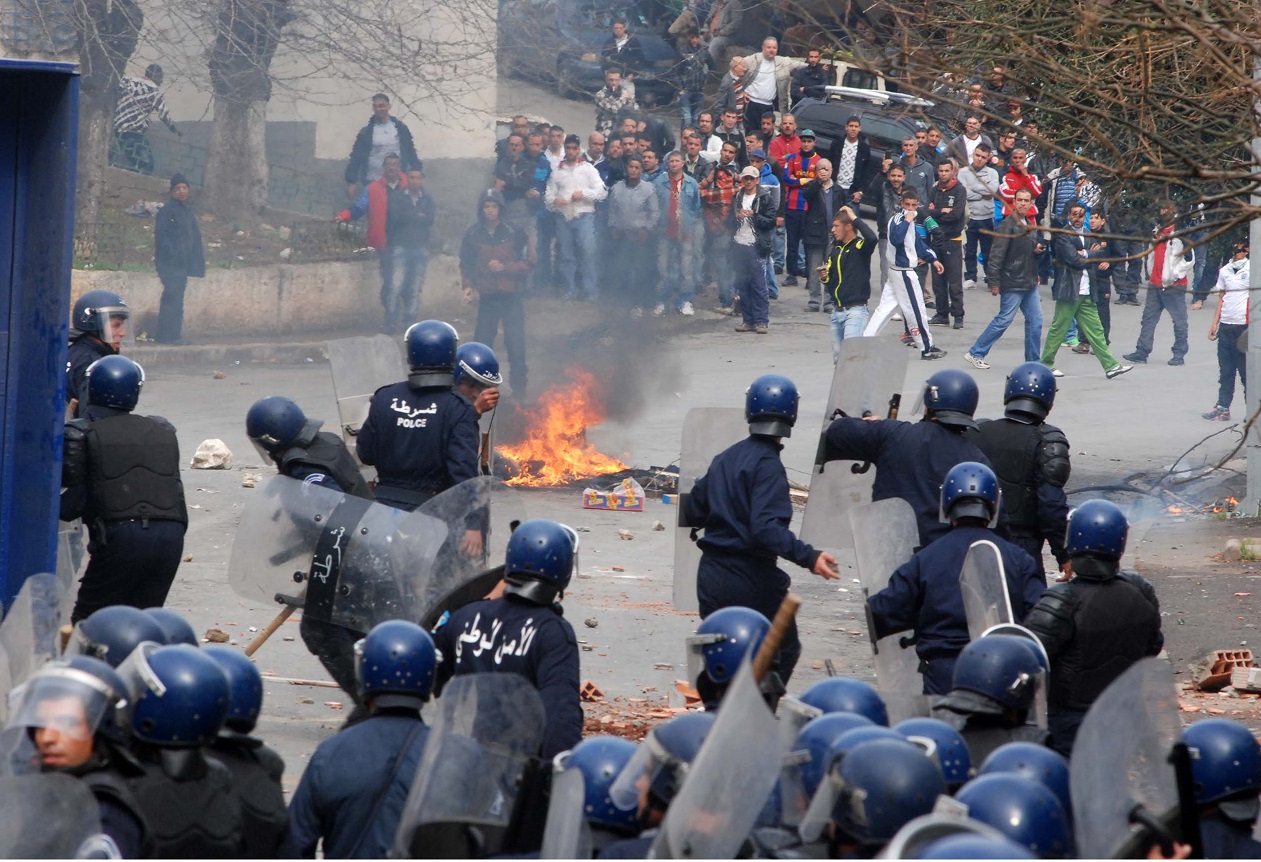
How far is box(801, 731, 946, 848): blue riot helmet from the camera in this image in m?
3.24

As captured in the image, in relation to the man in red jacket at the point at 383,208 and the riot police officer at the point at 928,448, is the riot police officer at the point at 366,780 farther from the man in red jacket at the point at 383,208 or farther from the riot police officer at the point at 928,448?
the man in red jacket at the point at 383,208

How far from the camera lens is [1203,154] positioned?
6.01m

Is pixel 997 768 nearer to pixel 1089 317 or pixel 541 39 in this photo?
pixel 1089 317

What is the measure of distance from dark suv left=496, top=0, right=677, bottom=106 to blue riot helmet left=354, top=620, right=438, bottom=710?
1772cm

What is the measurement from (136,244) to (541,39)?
6.60 meters

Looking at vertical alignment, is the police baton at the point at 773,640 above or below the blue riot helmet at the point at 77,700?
above

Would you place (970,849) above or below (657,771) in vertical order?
above

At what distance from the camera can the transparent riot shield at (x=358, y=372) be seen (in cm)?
832

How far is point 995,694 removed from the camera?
443 centimetres

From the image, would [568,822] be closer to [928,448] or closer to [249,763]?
[249,763]

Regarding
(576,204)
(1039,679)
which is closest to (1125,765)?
(1039,679)

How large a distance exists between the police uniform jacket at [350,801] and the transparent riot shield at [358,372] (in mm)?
4438

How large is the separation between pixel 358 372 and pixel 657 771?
5.32 metres

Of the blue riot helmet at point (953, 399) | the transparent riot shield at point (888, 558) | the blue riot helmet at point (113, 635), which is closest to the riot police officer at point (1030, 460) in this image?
the blue riot helmet at point (953, 399)
